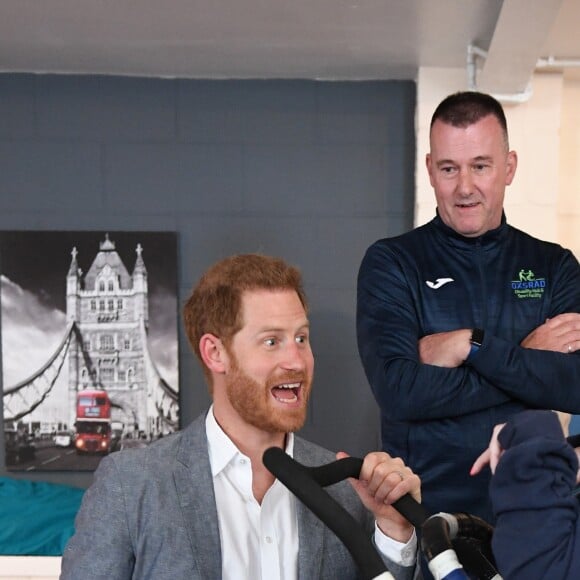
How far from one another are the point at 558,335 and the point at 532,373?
130mm

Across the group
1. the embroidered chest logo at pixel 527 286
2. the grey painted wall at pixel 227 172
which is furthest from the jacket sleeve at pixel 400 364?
the grey painted wall at pixel 227 172

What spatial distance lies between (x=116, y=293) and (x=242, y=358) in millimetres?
2244

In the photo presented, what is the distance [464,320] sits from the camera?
1.98 meters

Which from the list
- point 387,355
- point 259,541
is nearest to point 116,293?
point 387,355

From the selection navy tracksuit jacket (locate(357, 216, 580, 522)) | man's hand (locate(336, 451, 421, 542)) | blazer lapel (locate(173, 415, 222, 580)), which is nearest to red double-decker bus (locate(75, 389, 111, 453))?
navy tracksuit jacket (locate(357, 216, 580, 522))

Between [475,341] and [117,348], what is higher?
[475,341]

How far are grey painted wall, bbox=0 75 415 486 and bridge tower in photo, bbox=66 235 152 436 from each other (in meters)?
0.18

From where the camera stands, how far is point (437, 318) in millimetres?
1987

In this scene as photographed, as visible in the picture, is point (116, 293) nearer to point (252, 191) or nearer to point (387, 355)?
point (252, 191)

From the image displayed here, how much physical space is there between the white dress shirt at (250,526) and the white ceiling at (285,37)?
173 cm

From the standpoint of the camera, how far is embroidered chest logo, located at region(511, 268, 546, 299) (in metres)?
2.03

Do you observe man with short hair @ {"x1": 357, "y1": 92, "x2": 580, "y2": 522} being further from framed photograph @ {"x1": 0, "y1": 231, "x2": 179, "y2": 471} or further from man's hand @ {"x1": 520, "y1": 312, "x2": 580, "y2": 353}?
framed photograph @ {"x1": 0, "y1": 231, "x2": 179, "y2": 471}

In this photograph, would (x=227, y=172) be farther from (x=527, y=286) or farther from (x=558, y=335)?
(x=558, y=335)

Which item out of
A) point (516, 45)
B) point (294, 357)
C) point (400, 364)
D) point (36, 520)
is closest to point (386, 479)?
point (294, 357)
